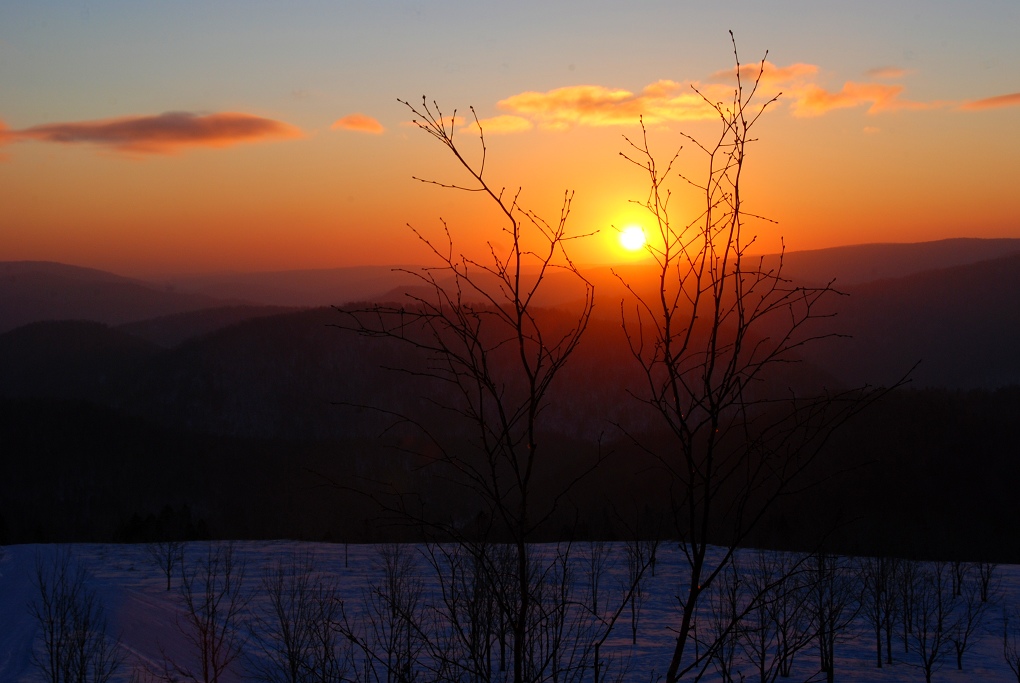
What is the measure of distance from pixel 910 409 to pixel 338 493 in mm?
66487

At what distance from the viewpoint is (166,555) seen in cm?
4147

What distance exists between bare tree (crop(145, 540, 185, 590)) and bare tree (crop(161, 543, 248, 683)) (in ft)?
3.16

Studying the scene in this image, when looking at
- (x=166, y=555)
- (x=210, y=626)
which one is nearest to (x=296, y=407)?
(x=166, y=555)

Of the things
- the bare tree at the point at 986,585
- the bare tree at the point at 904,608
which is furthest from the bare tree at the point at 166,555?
the bare tree at the point at 986,585

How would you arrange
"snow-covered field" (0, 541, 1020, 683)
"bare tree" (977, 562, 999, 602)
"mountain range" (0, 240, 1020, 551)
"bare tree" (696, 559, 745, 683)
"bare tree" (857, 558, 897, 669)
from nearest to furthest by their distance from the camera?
1. "bare tree" (696, 559, 745, 683)
2. "snow-covered field" (0, 541, 1020, 683)
3. "bare tree" (857, 558, 897, 669)
4. "bare tree" (977, 562, 999, 602)
5. "mountain range" (0, 240, 1020, 551)

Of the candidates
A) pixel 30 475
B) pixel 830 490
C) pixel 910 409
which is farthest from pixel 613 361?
pixel 30 475

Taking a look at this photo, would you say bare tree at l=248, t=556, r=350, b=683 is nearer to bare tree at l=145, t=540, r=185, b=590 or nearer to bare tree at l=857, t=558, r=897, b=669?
bare tree at l=145, t=540, r=185, b=590

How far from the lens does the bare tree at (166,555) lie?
39719 millimetres

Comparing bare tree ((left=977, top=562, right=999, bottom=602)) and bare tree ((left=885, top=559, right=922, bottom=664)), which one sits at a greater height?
bare tree ((left=885, top=559, right=922, bottom=664))

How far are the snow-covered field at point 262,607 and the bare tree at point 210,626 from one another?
469mm

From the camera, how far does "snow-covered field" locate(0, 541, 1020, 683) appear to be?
82.0 ft

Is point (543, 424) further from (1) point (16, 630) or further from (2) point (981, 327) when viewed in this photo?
(2) point (981, 327)

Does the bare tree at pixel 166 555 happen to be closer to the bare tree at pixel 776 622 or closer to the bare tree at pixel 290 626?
the bare tree at pixel 290 626

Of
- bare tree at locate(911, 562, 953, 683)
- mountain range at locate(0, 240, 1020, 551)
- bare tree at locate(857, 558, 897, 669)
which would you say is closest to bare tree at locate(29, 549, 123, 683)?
bare tree at locate(857, 558, 897, 669)
